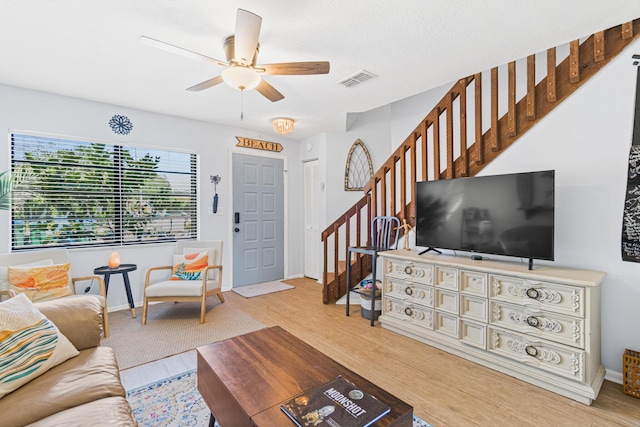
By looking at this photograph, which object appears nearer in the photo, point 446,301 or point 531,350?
point 531,350

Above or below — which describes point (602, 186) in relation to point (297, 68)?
below

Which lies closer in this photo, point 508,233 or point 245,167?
point 508,233

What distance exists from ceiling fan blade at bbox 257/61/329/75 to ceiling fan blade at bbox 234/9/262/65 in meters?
0.16

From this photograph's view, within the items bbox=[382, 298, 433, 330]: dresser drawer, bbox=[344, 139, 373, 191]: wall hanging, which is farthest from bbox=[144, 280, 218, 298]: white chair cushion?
bbox=[344, 139, 373, 191]: wall hanging

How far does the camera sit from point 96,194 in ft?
11.8

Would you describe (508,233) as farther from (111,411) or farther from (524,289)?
(111,411)

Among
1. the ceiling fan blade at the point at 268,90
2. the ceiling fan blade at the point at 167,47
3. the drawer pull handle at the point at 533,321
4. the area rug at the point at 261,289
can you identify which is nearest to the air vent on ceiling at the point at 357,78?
the ceiling fan blade at the point at 268,90

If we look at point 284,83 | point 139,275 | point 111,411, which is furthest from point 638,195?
point 139,275

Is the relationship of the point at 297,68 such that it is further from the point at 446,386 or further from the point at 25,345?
the point at 446,386

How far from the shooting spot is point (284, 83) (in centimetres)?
303

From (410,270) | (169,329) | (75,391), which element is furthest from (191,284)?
(410,270)

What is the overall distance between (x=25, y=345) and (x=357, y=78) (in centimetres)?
301

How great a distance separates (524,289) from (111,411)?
2549 mm

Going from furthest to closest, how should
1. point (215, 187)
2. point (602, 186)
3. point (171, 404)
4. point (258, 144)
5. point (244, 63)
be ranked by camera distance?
point (258, 144) < point (215, 187) < point (602, 186) < point (244, 63) < point (171, 404)
